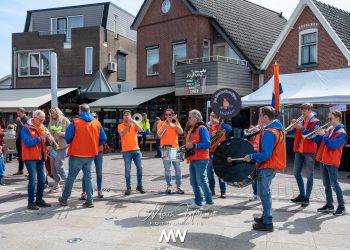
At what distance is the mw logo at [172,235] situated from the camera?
543 cm

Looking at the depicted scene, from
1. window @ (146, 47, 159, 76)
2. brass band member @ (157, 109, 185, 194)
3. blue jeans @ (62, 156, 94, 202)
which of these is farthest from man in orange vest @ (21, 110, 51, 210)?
window @ (146, 47, 159, 76)

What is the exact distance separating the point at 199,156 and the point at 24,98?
18.0m

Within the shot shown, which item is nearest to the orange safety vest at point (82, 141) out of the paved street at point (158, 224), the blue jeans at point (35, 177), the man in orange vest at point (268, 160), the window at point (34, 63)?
the blue jeans at point (35, 177)

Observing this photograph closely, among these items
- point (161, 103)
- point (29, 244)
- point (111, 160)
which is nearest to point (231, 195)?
point (29, 244)

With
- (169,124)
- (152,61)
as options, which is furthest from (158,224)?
(152,61)

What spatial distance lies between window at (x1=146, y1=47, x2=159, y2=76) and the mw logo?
16.3 m

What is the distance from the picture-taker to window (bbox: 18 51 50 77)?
87.0 ft

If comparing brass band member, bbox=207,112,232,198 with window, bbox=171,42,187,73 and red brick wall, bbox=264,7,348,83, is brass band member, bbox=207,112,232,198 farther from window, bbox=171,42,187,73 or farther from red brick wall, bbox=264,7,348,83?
window, bbox=171,42,187,73

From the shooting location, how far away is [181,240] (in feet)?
17.7

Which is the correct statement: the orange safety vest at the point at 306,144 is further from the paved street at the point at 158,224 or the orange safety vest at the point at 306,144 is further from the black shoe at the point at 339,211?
the black shoe at the point at 339,211

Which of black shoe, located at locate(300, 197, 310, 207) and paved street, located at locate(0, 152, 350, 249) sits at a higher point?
black shoe, located at locate(300, 197, 310, 207)

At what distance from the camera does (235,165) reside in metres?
5.95

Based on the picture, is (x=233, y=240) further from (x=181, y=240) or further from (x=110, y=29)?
(x=110, y=29)

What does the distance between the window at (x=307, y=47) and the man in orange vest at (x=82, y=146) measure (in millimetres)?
12058
